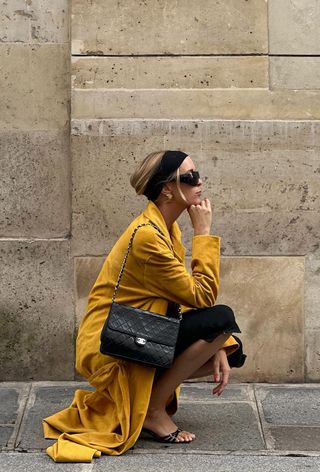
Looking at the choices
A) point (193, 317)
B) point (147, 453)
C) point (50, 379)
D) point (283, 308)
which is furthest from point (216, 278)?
point (50, 379)

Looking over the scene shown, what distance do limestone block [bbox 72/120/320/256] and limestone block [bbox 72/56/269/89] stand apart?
24cm

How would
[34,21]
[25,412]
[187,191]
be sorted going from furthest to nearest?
[34,21] → [25,412] → [187,191]

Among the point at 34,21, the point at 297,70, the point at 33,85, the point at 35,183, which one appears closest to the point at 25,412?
the point at 35,183

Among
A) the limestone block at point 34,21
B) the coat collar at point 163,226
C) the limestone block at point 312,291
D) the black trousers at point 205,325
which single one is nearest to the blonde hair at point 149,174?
the coat collar at point 163,226

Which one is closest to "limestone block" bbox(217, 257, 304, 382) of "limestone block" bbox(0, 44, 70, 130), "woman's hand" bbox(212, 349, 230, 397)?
"woman's hand" bbox(212, 349, 230, 397)

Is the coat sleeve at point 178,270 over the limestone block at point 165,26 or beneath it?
beneath

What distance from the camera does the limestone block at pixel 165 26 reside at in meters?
6.11

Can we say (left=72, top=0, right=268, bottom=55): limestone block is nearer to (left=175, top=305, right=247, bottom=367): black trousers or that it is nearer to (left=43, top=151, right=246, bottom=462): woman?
(left=43, top=151, right=246, bottom=462): woman

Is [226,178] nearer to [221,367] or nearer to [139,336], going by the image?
[221,367]

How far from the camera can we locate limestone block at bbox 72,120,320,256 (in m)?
6.11

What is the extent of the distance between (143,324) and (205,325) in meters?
0.33

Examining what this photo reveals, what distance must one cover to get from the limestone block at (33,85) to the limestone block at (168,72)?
197 mm

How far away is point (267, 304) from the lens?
6.16 metres

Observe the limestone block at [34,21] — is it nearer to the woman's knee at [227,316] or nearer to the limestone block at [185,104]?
the limestone block at [185,104]
